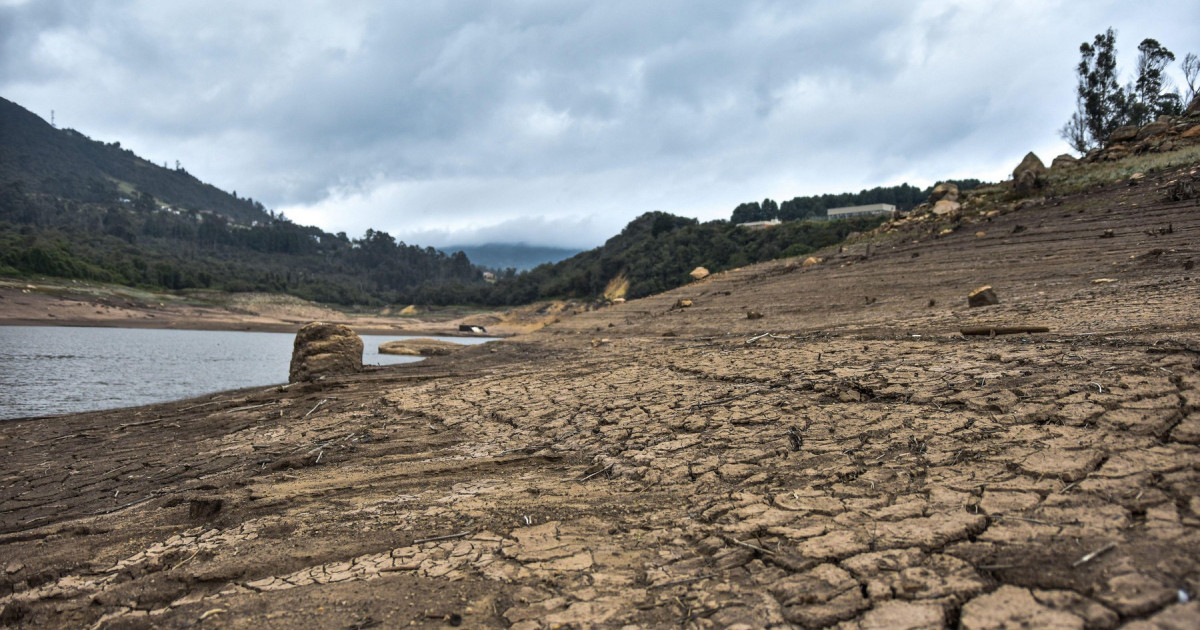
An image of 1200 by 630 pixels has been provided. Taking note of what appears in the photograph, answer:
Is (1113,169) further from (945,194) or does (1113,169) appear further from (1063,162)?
(945,194)

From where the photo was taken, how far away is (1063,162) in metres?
22.5

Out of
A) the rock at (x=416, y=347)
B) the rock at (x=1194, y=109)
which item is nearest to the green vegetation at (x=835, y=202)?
the rock at (x=1194, y=109)

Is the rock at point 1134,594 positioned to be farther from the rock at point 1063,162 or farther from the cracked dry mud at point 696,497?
the rock at point 1063,162

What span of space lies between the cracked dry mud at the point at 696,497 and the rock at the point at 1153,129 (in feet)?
55.9

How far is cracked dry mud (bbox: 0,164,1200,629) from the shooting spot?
2744mm

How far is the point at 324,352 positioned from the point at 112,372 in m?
10.1

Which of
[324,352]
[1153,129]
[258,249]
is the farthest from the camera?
[258,249]

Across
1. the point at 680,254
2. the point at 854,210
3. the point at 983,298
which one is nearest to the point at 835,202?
the point at 854,210

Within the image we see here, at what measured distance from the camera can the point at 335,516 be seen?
4.50 meters

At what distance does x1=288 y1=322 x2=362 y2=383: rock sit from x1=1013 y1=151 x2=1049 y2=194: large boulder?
20846mm

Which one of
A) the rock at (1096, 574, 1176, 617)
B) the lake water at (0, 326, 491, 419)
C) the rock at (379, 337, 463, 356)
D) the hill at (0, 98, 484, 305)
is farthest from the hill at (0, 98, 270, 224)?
the rock at (1096, 574, 1176, 617)

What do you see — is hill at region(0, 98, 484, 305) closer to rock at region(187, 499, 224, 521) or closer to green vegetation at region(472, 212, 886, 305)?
green vegetation at region(472, 212, 886, 305)

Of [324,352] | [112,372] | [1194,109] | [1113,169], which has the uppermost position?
→ [1194,109]

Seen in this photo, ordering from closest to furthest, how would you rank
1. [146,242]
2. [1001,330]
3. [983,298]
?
[1001,330]
[983,298]
[146,242]
